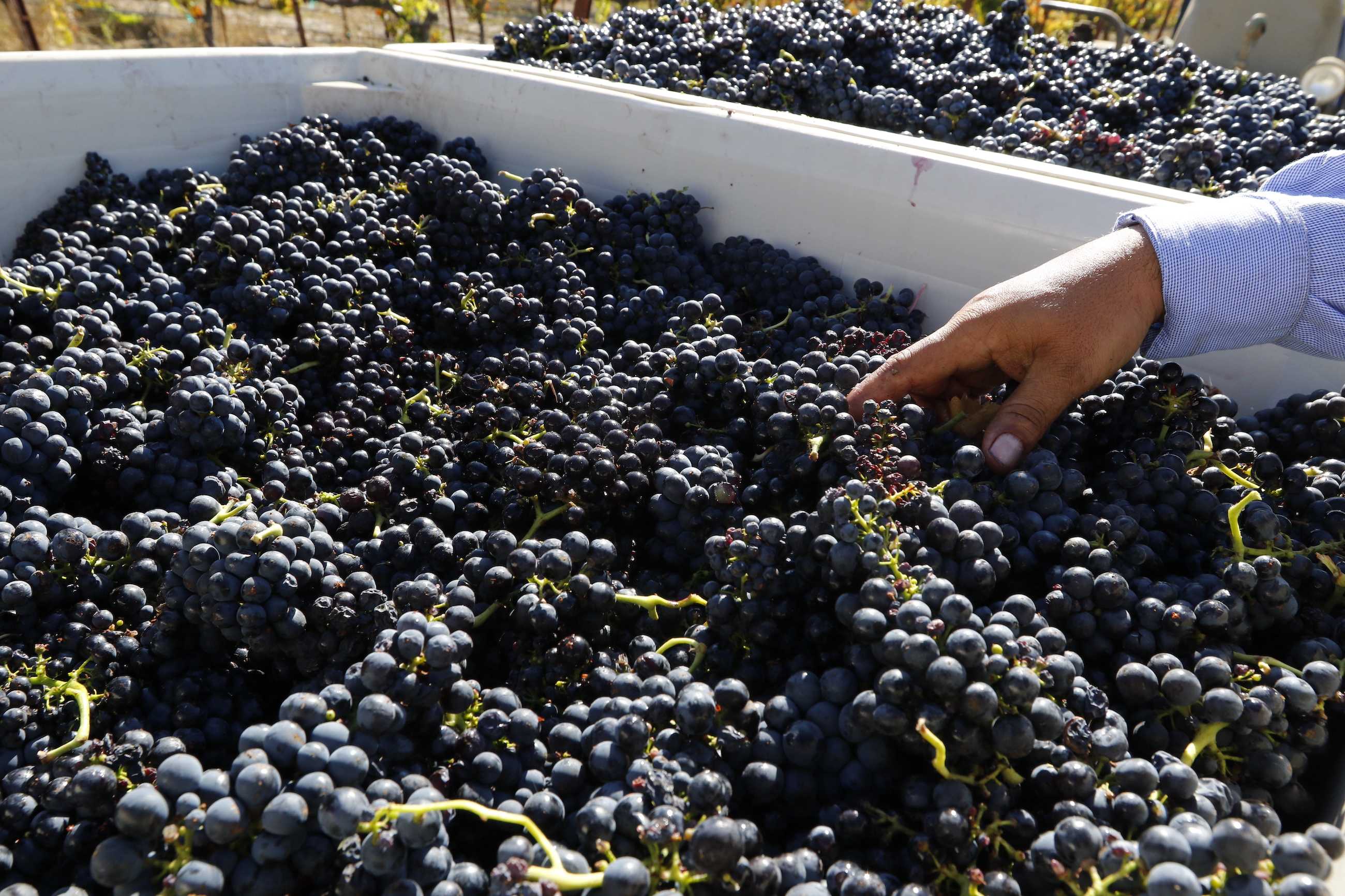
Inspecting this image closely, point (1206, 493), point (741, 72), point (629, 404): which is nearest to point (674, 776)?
point (629, 404)

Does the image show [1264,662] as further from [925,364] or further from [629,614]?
[629,614]

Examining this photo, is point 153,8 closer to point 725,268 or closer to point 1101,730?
point 725,268

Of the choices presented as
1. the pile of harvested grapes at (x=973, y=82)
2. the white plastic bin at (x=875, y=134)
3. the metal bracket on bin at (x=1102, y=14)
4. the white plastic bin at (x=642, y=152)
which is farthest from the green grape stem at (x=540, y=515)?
the metal bracket on bin at (x=1102, y=14)

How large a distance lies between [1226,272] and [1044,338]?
456mm

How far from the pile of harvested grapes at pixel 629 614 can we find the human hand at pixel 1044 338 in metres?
0.07

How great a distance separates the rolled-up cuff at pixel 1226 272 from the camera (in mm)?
1575

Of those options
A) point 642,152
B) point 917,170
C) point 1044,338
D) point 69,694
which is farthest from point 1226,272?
point 69,694

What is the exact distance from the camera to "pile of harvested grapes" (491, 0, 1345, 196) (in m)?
2.42

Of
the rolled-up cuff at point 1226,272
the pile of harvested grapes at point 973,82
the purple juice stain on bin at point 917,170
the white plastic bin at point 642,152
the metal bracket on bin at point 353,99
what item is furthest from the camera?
the metal bracket on bin at point 353,99

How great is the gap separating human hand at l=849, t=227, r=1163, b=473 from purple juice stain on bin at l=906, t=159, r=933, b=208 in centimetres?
51

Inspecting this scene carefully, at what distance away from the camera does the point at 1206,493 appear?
1.36 m

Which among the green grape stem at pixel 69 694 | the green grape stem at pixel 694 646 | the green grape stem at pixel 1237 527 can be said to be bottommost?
the green grape stem at pixel 69 694

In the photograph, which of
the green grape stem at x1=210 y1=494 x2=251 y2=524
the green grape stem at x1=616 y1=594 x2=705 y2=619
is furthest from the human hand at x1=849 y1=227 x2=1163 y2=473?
the green grape stem at x1=210 y1=494 x2=251 y2=524

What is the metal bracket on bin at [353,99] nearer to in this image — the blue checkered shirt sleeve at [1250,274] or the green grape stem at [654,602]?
the green grape stem at [654,602]
